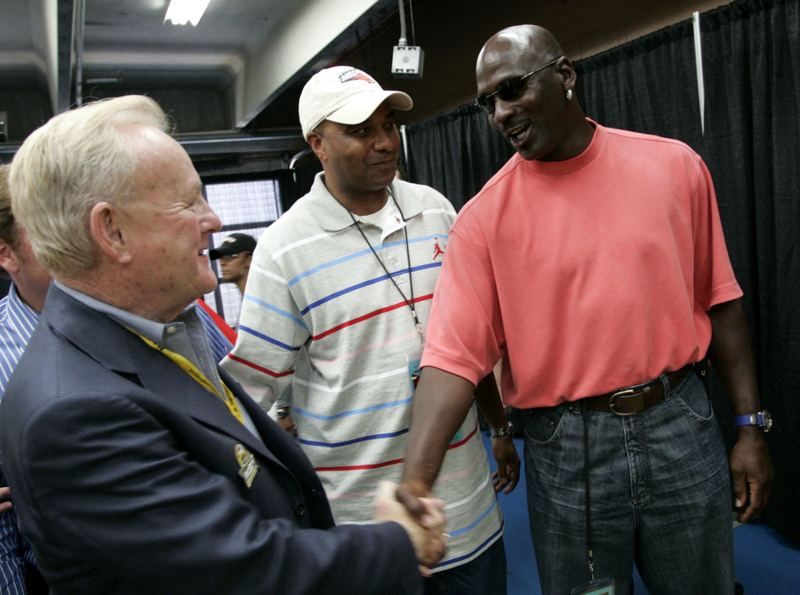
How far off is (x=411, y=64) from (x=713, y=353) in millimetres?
2086

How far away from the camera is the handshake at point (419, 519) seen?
86 centimetres

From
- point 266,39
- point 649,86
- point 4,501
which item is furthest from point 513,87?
point 266,39

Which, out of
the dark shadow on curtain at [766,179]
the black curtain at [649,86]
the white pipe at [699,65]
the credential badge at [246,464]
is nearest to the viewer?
the credential badge at [246,464]

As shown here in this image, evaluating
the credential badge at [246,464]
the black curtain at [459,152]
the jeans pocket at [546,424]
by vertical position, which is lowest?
the jeans pocket at [546,424]

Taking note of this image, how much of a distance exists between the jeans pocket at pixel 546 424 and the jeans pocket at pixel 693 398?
0.24 m

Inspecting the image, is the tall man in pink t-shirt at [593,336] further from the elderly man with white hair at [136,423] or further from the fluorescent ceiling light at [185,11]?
the fluorescent ceiling light at [185,11]

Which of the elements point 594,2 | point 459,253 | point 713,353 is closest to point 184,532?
point 459,253

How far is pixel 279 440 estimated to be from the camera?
38.0 inches

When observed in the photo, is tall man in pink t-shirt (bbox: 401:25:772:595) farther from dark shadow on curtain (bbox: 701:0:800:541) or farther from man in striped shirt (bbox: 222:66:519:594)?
dark shadow on curtain (bbox: 701:0:800:541)

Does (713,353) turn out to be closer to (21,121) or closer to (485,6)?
(485,6)

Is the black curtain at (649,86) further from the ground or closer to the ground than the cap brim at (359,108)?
further from the ground

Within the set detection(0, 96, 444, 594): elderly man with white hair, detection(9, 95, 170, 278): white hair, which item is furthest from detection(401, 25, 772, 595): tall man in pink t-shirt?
detection(9, 95, 170, 278): white hair

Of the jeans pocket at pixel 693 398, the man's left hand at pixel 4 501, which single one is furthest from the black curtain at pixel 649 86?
the man's left hand at pixel 4 501

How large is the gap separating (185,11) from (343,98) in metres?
3.57
